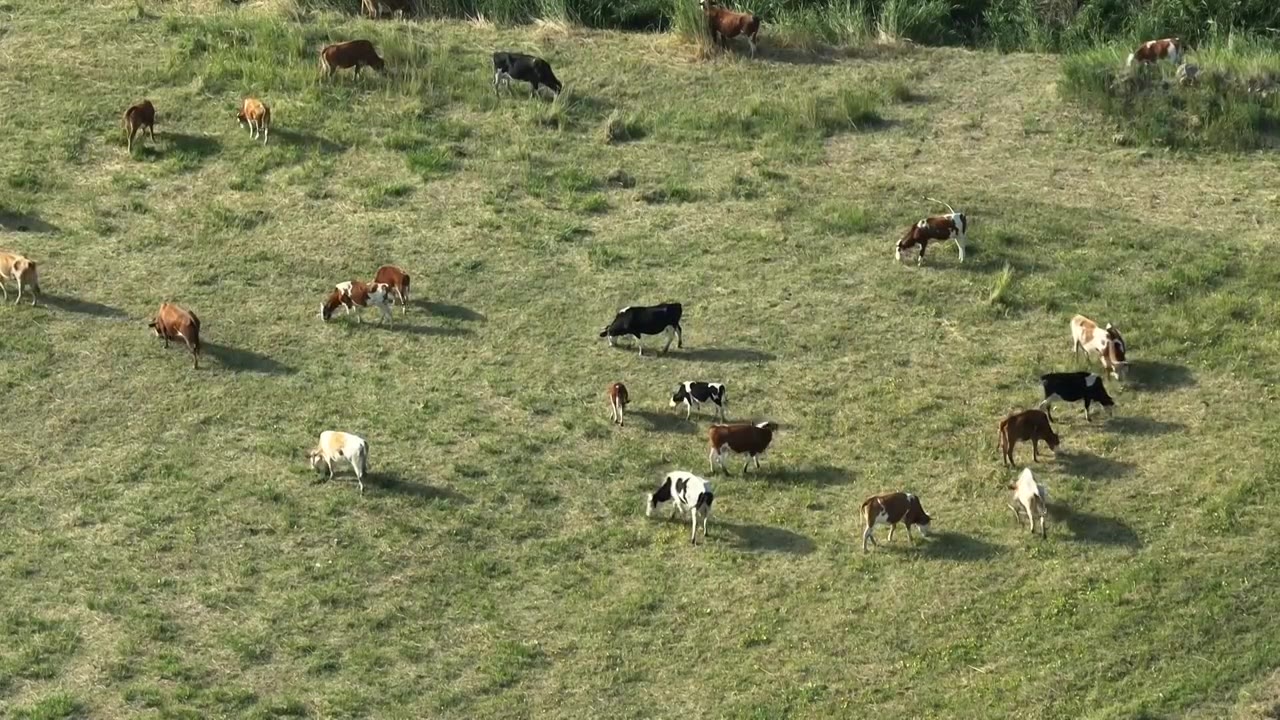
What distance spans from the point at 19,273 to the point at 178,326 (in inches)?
118

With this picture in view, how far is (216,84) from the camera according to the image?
37594 mm

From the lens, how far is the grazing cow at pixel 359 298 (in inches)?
1180

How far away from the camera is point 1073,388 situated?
2706 cm

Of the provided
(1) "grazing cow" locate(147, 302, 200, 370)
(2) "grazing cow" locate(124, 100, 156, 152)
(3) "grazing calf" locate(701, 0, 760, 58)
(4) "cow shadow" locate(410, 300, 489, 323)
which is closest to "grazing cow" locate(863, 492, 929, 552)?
(4) "cow shadow" locate(410, 300, 489, 323)

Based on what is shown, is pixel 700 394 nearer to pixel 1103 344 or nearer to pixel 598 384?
pixel 598 384

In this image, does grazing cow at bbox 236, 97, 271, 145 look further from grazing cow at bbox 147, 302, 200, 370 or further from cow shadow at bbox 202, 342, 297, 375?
cow shadow at bbox 202, 342, 297, 375

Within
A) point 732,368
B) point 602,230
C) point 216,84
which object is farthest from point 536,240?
point 216,84

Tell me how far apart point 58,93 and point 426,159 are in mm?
7278

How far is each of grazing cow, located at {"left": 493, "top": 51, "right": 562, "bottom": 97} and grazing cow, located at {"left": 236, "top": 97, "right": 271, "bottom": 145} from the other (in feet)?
13.9

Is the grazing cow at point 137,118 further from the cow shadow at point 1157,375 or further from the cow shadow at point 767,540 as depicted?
the cow shadow at point 1157,375

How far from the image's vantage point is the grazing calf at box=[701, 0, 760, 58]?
39.2 meters

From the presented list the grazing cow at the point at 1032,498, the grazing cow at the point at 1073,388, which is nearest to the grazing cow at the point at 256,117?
the grazing cow at the point at 1073,388

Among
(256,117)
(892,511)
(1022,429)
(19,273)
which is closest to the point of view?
(892,511)

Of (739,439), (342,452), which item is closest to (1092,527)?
(739,439)
